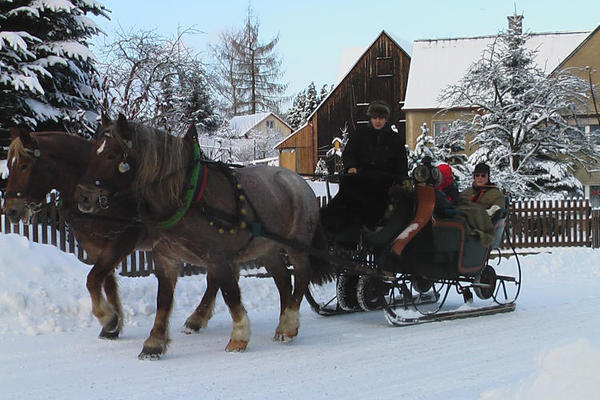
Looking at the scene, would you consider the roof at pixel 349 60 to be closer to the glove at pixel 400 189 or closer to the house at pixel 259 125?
the house at pixel 259 125

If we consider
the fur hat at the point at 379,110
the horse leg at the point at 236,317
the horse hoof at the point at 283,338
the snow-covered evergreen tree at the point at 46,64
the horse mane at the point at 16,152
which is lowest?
the horse hoof at the point at 283,338

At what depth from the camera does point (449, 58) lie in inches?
1266

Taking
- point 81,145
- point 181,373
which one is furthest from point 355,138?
point 181,373

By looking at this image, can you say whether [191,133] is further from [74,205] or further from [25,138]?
[25,138]

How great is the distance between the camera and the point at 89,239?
6324 millimetres

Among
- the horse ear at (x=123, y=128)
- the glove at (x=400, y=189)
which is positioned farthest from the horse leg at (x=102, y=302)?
the glove at (x=400, y=189)

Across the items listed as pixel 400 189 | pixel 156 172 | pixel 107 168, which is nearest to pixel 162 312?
pixel 156 172

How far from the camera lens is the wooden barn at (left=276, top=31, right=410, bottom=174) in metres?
33.5

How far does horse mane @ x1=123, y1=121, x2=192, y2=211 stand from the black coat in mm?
2398

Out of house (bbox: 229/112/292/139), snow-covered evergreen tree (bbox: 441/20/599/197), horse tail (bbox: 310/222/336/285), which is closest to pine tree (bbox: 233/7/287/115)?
house (bbox: 229/112/292/139)

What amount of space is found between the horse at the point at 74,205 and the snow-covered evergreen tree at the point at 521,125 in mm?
15837

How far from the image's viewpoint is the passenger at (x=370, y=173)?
7188 millimetres

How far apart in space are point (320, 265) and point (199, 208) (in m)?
2.09

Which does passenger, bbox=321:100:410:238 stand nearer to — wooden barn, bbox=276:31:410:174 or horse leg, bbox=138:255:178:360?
horse leg, bbox=138:255:178:360
